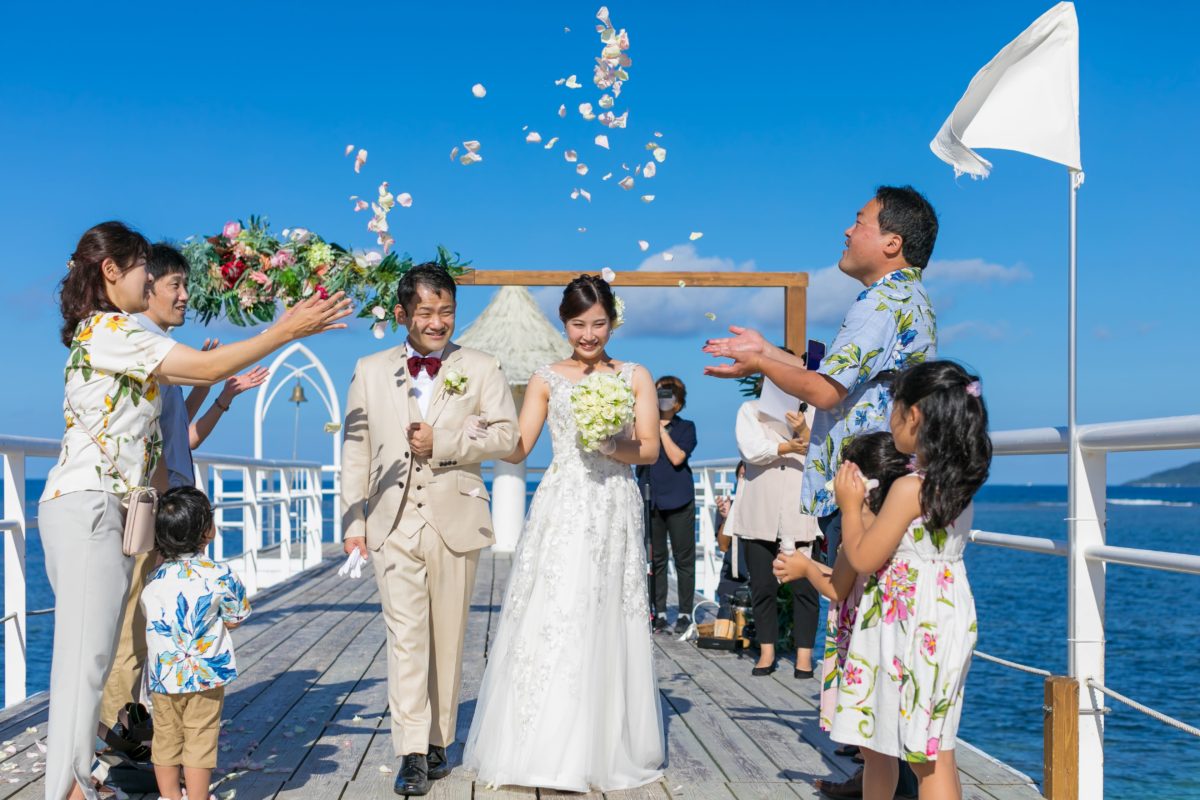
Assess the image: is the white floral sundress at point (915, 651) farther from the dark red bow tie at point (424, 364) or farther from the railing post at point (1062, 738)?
the dark red bow tie at point (424, 364)

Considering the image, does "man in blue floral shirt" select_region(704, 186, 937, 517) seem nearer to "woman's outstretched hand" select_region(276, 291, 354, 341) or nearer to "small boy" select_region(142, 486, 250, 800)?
"woman's outstretched hand" select_region(276, 291, 354, 341)

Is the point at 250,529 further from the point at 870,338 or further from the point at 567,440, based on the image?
the point at 870,338

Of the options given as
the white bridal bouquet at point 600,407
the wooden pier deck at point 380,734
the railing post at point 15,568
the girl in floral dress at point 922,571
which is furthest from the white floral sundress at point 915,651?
the railing post at point 15,568

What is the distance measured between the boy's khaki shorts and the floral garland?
5.54ft

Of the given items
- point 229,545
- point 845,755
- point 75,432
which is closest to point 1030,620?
point 845,755

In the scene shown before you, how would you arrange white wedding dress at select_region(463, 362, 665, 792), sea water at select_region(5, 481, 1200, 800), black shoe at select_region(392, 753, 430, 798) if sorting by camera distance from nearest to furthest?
black shoe at select_region(392, 753, 430, 798) → white wedding dress at select_region(463, 362, 665, 792) → sea water at select_region(5, 481, 1200, 800)

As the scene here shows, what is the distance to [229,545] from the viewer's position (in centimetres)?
7450

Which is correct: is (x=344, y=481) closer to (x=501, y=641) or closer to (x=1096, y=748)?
(x=501, y=641)

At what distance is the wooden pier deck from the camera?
4.33 metres

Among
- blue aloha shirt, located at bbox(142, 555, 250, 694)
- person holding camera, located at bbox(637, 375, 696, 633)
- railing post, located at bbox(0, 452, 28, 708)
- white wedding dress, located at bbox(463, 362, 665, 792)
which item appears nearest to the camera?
blue aloha shirt, located at bbox(142, 555, 250, 694)

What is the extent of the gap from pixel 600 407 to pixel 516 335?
12992 mm

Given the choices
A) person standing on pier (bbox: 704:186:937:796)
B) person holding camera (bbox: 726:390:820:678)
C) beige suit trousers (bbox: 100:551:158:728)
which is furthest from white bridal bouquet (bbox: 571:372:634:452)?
person holding camera (bbox: 726:390:820:678)

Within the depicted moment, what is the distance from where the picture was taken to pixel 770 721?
18.4 ft

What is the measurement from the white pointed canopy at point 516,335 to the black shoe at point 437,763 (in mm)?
12018
